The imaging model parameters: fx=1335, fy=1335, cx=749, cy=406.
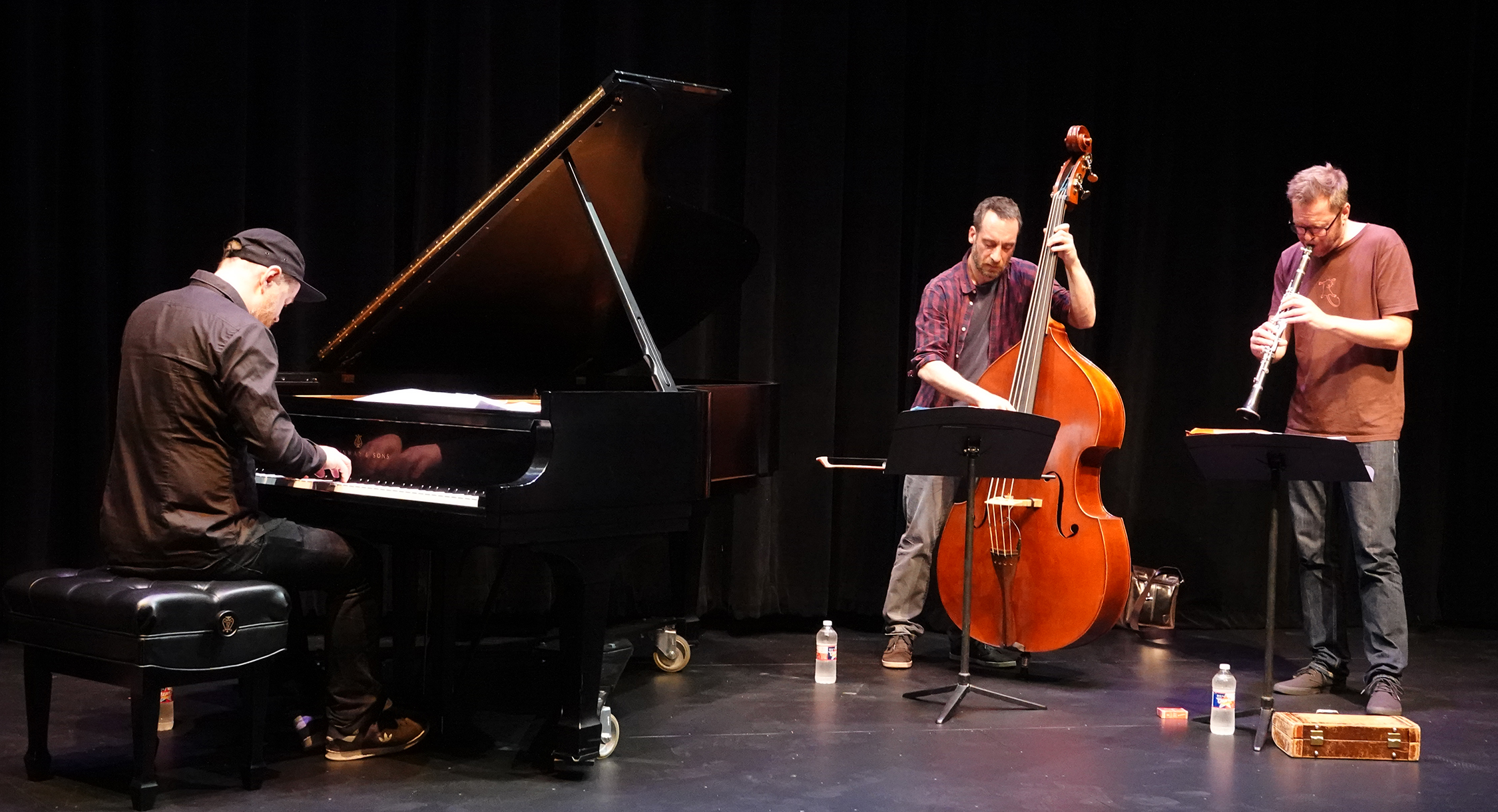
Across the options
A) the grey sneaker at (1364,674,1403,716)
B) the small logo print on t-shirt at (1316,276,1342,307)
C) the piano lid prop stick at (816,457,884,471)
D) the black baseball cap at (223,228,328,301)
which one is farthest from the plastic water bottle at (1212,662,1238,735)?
the black baseball cap at (223,228,328,301)

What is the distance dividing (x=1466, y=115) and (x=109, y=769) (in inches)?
226

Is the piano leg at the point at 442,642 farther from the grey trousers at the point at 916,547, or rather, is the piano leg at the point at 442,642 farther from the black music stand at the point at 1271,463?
the black music stand at the point at 1271,463

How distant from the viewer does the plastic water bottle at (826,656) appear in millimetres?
4562

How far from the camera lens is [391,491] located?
10.8ft

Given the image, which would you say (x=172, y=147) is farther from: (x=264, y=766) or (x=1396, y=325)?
(x=1396, y=325)

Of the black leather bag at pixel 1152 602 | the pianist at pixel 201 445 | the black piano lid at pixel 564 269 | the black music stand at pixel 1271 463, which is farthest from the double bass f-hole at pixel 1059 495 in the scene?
the pianist at pixel 201 445

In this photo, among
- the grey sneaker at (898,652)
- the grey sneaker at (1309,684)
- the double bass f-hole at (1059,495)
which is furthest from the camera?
the grey sneaker at (898,652)

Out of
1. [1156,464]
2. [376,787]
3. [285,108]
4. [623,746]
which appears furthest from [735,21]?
[376,787]

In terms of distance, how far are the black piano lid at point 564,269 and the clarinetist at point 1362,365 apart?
178 cm

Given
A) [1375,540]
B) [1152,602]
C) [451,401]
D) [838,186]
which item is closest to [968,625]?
[1375,540]

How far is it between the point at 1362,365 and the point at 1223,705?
1.16 meters

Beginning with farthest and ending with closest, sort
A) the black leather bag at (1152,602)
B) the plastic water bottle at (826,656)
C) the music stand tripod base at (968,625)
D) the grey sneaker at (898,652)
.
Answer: the black leather bag at (1152,602) → the grey sneaker at (898,652) → the plastic water bottle at (826,656) → the music stand tripod base at (968,625)

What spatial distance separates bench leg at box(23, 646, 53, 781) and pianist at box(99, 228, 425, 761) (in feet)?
0.98

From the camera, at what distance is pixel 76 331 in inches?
193
